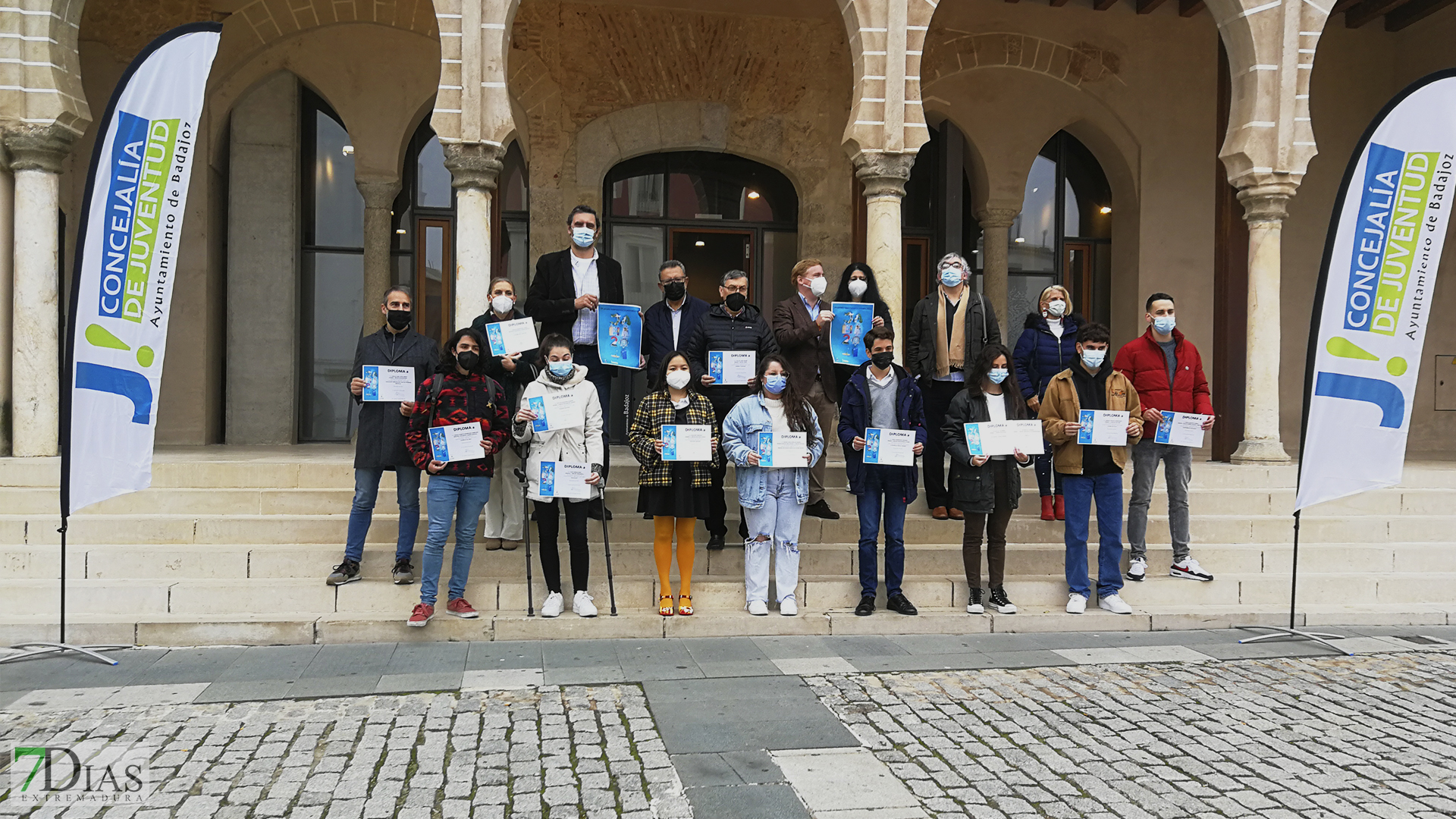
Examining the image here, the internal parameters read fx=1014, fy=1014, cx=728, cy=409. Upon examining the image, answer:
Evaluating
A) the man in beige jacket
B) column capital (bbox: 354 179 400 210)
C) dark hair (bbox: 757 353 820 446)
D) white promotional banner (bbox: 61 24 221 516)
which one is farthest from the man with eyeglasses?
column capital (bbox: 354 179 400 210)

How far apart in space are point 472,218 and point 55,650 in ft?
14.3

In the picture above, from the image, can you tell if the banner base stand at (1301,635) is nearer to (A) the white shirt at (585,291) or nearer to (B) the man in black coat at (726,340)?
(B) the man in black coat at (726,340)

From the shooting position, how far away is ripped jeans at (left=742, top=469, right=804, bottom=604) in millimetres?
7031

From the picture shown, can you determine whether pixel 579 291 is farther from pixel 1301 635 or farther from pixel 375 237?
pixel 375 237

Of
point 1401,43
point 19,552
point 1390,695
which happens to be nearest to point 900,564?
point 1390,695

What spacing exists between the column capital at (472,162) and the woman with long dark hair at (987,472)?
4254 mm

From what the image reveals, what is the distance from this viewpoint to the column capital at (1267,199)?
9797 millimetres

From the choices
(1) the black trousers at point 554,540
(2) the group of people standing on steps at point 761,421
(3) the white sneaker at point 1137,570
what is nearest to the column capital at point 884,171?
(2) the group of people standing on steps at point 761,421

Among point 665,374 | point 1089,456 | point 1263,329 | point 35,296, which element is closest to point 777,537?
point 665,374

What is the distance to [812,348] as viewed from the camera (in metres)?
7.97

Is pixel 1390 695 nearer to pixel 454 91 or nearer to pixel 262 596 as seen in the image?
pixel 262 596

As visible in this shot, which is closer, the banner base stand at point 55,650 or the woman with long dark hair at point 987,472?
the banner base stand at point 55,650

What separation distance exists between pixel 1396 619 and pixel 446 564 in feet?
23.3

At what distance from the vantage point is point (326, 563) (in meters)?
7.51
